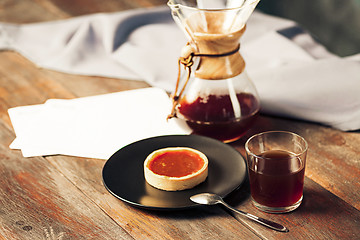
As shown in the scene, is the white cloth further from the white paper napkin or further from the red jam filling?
the red jam filling

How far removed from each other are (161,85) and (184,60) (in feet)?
1.11

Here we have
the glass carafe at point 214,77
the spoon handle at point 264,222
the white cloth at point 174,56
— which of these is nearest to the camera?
the spoon handle at point 264,222

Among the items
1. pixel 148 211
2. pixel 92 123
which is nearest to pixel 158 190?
pixel 148 211

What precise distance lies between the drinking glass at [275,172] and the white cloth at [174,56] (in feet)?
0.98

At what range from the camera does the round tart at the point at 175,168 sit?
95cm

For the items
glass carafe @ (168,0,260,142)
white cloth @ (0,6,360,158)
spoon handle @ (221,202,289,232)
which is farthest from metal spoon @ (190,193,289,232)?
white cloth @ (0,6,360,158)

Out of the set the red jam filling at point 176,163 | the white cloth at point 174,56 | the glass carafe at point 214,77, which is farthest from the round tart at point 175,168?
the white cloth at point 174,56

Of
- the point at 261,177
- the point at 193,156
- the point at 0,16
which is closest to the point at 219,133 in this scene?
the point at 193,156

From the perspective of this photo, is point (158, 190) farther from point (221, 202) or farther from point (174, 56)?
point (174, 56)

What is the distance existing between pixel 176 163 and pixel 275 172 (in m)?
0.19

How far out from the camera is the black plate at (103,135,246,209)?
940 mm

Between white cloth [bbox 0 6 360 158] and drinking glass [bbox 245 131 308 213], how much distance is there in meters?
0.30

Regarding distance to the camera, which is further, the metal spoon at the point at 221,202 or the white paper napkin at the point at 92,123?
the white paper napkin at the point at 92,123

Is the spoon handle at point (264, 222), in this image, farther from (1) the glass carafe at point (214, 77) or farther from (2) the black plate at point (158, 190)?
(1) the glass carafe at point (214, 77)
